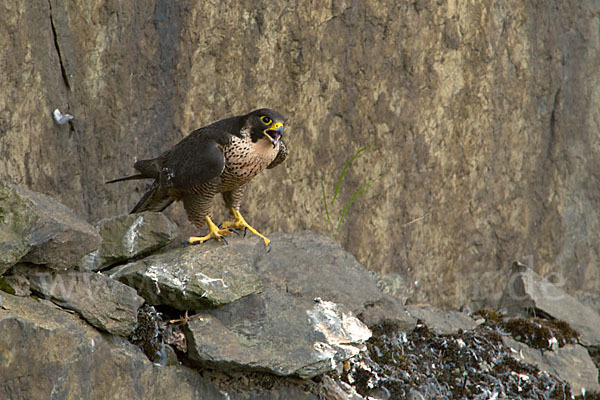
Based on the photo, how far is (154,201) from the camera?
4004 mm

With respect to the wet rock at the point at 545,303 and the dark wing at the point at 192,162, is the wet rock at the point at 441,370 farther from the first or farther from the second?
the dark wing at the point at 192,162

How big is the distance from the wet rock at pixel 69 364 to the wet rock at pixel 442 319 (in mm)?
1788

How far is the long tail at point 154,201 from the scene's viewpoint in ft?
12.9

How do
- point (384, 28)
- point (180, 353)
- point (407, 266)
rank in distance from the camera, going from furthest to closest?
1. point (407, 266)
2. point (384, 28)
3. point (180, 353)

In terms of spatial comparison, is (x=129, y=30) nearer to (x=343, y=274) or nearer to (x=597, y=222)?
(x=343, y=274)

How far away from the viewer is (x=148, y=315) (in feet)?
10.7

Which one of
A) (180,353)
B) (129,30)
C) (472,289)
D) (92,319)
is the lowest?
(472,289)

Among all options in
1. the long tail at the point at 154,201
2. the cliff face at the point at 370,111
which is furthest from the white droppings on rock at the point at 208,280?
the cliff face at the point at 370,111

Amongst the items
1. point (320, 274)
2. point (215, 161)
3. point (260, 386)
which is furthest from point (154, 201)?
point (260, 386)

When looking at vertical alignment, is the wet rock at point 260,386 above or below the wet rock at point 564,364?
above

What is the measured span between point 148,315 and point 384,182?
2.25m

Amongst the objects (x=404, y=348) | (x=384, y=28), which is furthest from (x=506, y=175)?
(x=404, y=348)

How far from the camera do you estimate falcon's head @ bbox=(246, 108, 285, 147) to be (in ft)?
11.7

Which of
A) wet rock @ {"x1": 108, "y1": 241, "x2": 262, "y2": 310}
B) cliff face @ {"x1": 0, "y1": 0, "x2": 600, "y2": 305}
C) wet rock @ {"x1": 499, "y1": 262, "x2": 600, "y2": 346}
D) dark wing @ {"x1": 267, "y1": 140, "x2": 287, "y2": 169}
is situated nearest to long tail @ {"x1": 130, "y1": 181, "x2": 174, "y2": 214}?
cliff face @ {"x1": 0, "y1": 0, "x2": 600, "y2": 305}
